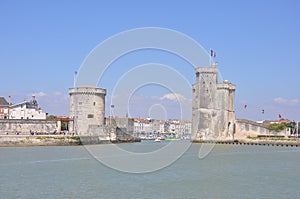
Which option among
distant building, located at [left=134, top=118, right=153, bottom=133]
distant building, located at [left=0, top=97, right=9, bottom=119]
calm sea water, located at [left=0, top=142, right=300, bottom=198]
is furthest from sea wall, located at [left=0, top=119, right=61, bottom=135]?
distant building, located at [left=134, top=118, right=153, bottom=133]

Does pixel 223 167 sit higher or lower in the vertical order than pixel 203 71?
lower

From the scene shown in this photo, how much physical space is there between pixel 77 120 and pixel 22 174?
23.1 metres

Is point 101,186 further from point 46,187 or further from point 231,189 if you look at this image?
point 231,189

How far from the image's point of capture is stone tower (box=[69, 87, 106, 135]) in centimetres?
3909

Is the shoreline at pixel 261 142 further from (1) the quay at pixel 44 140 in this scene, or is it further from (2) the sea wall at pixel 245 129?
(1) the quay at pixel 44 140

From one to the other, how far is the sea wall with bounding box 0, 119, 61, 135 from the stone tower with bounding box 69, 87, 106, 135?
5.74 feet

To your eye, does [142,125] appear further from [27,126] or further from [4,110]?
[27,126]

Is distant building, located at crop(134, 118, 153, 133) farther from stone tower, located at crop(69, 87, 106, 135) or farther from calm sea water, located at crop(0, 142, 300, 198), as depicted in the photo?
calm sea water, located at crop(0, 142, 300, 198)

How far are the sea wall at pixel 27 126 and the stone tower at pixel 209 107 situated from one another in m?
15.6

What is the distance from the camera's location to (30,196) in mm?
11992

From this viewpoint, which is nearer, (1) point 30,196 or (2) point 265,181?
(1) point 30,196

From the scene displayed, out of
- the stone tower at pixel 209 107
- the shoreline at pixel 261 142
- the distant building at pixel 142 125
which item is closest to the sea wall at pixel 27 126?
the stone tower at pixel 209 107

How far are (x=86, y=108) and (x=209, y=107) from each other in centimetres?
1421

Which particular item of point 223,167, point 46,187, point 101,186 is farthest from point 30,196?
point 223,167
